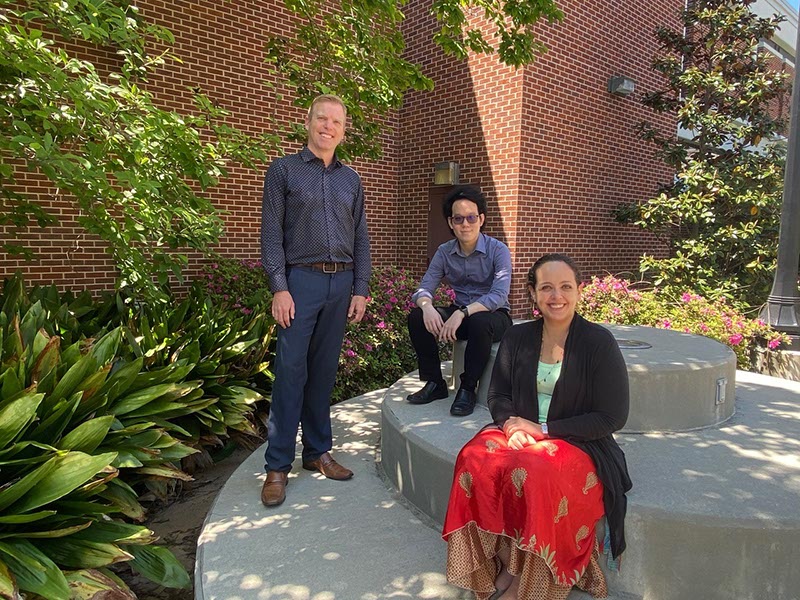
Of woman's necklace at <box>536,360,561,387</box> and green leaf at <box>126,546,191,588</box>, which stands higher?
woman's necklace at <box>536,360,561,387</box>

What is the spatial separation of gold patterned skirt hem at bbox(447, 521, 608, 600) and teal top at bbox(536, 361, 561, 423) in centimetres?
56

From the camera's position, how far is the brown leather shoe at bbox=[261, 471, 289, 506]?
306 cm

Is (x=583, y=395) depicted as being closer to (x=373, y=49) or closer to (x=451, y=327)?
(x=451, y=327)

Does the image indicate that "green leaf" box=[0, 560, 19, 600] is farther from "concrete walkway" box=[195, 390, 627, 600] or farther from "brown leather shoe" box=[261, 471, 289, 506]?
"brown leather shoe" box=[261, 471, 289, 506]

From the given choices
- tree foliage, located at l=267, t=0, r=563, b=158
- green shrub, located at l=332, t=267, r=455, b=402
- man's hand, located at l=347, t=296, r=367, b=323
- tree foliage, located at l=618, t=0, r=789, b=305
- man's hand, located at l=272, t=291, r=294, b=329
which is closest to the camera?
man's hand, located at l=272, t=291, r=294, b=329

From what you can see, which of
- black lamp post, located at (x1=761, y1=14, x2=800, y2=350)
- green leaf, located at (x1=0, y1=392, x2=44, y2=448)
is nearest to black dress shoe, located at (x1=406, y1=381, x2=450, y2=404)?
green leaf, located at (x1=0, y1=392, x2=44, y2=448)

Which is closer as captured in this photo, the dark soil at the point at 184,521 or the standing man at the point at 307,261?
the dark soil at the point at 184,521

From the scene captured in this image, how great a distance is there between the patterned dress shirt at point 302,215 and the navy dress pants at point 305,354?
106mm

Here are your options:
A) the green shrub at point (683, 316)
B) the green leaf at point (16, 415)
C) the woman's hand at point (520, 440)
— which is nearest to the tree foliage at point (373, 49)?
the green shrub at point (683, 316)

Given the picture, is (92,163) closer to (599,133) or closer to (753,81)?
(599,133)

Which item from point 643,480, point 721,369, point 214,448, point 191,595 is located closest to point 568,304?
point 643,480

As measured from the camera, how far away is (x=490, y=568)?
2238mm

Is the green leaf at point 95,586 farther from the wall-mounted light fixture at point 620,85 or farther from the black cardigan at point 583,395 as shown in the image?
the wall-mounted light fixture at point 620,85

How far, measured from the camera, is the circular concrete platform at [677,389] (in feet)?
10.8
